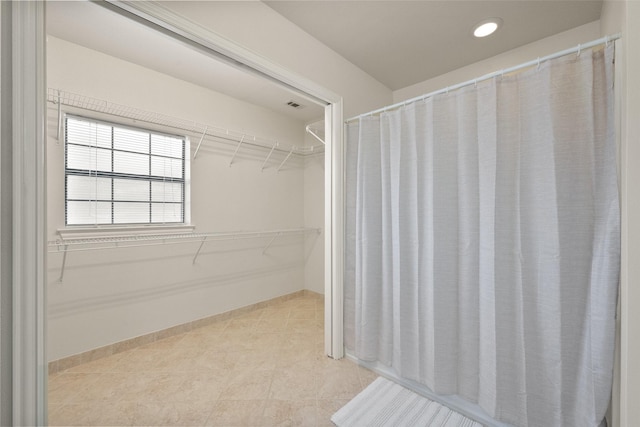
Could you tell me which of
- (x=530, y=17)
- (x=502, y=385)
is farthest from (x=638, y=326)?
(x=530, y=17)

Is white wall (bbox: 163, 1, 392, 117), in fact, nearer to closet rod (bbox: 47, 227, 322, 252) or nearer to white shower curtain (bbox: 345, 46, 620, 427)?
white shower curtain (bbox: 345, 46, 620, 427)

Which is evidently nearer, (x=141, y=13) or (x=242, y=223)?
(x=141, y=13)

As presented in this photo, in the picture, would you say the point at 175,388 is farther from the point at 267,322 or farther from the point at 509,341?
the point at 509,341

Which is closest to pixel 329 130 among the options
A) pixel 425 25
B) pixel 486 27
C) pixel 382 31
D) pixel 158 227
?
pixel 382 31

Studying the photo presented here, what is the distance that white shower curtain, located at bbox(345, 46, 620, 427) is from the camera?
102 cm

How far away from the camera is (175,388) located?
1.62 metres

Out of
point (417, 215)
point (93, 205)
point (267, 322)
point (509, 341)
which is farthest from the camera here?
point (267, 322)

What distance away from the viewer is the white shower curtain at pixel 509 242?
3.34 feet

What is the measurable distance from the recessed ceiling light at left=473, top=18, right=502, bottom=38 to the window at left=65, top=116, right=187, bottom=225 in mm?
2645

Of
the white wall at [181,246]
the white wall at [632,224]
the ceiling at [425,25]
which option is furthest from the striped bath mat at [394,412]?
the ceiling at [425,25]

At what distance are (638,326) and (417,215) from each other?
91 centimetres

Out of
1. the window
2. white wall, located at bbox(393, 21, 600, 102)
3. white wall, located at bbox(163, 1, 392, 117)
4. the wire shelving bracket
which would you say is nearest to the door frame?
white wall, located at bbox(163, 1, 392, 117)

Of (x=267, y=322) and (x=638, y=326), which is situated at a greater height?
(x=638, y=326)

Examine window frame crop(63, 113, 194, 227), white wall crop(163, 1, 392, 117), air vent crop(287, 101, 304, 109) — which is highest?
air vent crop(287, 101, 304, 109)
